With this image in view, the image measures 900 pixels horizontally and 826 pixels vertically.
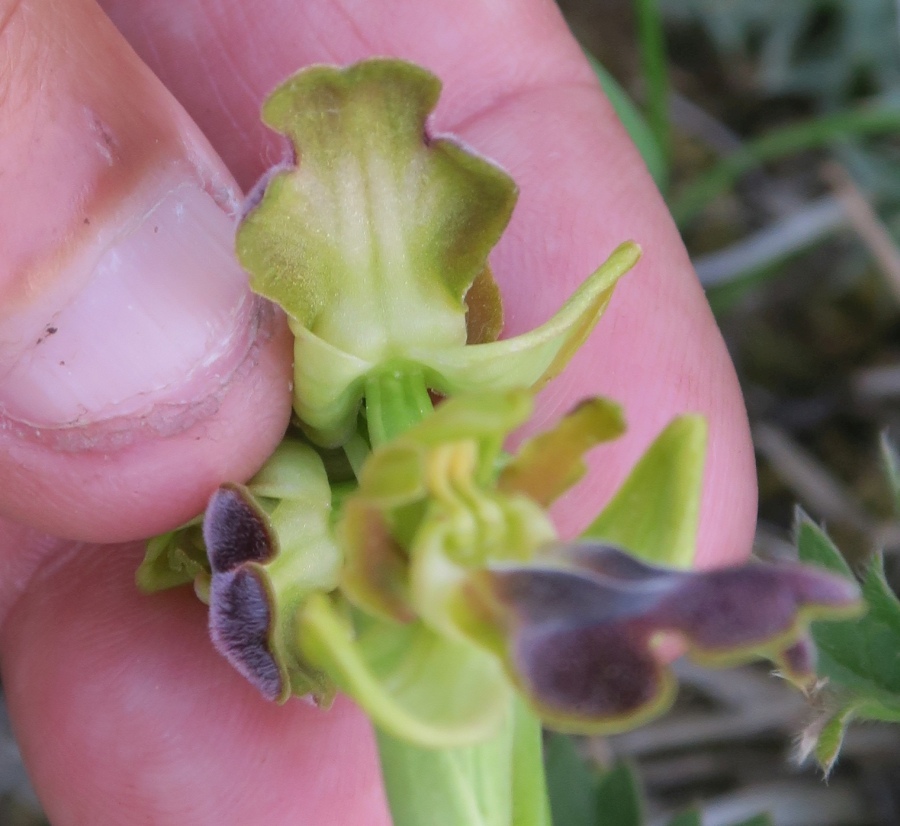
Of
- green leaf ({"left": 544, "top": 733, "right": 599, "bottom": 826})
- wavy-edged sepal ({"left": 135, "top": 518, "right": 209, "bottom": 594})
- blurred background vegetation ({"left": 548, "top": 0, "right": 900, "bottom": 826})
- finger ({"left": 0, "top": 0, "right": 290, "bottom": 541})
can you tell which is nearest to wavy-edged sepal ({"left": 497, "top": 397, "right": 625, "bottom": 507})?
finger ({"left": 0, "top": 0, "right": 290, "bottom": 541})

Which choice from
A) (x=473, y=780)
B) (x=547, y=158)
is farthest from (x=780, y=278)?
(x=473, y=780)

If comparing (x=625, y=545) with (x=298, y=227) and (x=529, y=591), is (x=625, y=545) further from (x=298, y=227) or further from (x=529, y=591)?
(x=298, y=227)

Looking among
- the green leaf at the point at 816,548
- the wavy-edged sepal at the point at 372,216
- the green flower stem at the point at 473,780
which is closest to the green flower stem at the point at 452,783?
the green flower stem at the point at 473,780

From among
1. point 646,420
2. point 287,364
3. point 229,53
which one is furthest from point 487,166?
point 229,53

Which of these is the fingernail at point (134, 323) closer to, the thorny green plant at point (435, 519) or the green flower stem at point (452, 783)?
the thorny green plant at point (435, 519)

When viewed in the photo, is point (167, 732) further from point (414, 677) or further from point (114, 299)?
point (414, 677)
